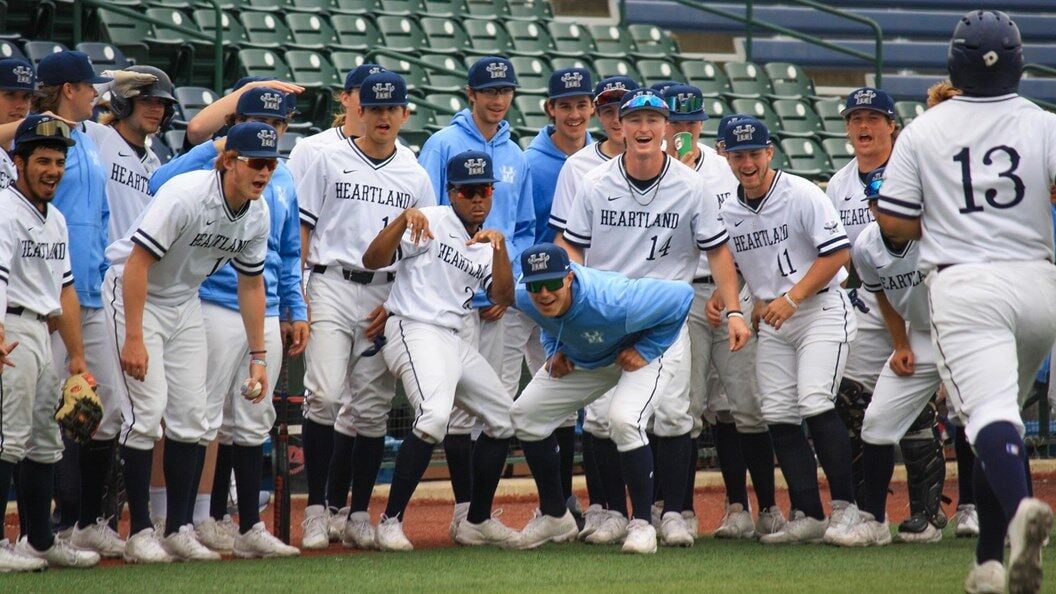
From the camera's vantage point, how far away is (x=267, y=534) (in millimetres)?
5918

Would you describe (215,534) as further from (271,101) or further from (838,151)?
(838,151)

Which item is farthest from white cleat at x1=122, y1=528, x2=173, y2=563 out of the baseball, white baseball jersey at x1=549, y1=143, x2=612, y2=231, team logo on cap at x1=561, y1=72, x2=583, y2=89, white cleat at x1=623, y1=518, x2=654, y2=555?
team logo on cap at x1=561, y1=72, x2=583, y2=89

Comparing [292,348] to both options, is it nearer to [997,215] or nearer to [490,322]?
[490,322]

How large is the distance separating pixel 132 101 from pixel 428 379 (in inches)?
67.9

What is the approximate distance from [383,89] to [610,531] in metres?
2.17

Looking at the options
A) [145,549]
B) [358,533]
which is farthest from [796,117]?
[145,549]

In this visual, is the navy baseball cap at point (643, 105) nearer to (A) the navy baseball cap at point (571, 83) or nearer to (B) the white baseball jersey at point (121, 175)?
(A) the navy baseball cap at point (571, 83)

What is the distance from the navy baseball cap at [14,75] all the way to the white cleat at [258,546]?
208 cm

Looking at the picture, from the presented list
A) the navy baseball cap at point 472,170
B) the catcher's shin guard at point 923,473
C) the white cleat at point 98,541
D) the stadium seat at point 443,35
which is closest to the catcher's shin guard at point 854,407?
the catcher's shin guard at point 923,473

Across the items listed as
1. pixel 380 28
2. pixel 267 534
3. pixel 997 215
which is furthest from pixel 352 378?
pixel 380 28

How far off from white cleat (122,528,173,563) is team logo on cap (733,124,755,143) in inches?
117

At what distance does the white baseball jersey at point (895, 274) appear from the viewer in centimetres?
611

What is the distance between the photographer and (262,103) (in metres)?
6.12

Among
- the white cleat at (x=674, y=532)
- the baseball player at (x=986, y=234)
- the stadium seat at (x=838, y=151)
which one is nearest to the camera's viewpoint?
the baseball player at (x=986, y=234)
